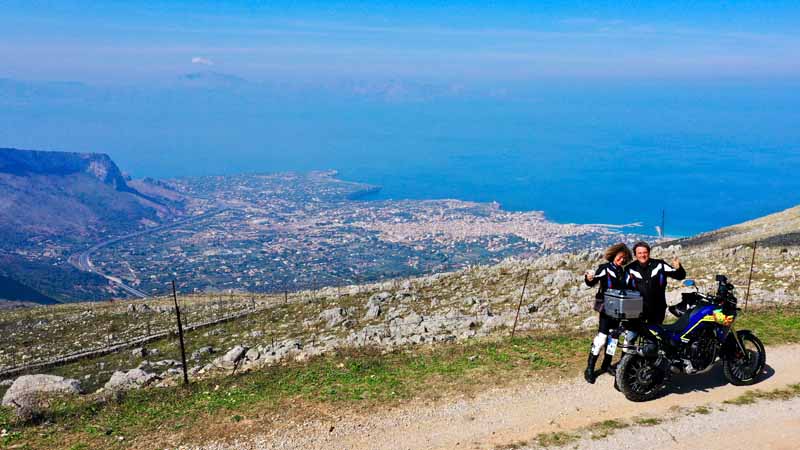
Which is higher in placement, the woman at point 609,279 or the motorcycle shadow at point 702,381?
the woman at point 609,279

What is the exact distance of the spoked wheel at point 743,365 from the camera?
9.97 meters

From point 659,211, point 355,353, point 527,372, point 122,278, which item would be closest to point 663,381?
point 527,372

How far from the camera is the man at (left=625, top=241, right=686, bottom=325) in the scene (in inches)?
367

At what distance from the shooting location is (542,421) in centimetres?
903

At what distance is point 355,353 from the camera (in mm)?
13281

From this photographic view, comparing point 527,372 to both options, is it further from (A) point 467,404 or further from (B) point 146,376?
(B) point 146,376

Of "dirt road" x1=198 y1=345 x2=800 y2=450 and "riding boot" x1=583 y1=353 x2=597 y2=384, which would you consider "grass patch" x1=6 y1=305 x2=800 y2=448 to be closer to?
"dirt road" x1=198 y1=345 x2=800 y2=450

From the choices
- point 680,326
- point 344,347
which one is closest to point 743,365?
point 680,326

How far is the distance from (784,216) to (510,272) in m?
29.1

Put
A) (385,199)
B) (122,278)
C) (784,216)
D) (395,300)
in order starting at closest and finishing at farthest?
(395,300) < (784,216) < (122,278) < (385,199)

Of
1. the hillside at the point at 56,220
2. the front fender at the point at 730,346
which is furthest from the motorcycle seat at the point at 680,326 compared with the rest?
the hillside at the point at 56,220

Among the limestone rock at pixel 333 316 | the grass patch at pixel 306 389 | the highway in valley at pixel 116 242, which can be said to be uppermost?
the grass patch at pixel 306 389

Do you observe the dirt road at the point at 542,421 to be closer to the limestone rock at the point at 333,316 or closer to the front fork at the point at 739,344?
the front fork at the point at 739,344

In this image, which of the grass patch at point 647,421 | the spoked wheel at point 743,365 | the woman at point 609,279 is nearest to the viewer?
the grass patch at point 647,421
